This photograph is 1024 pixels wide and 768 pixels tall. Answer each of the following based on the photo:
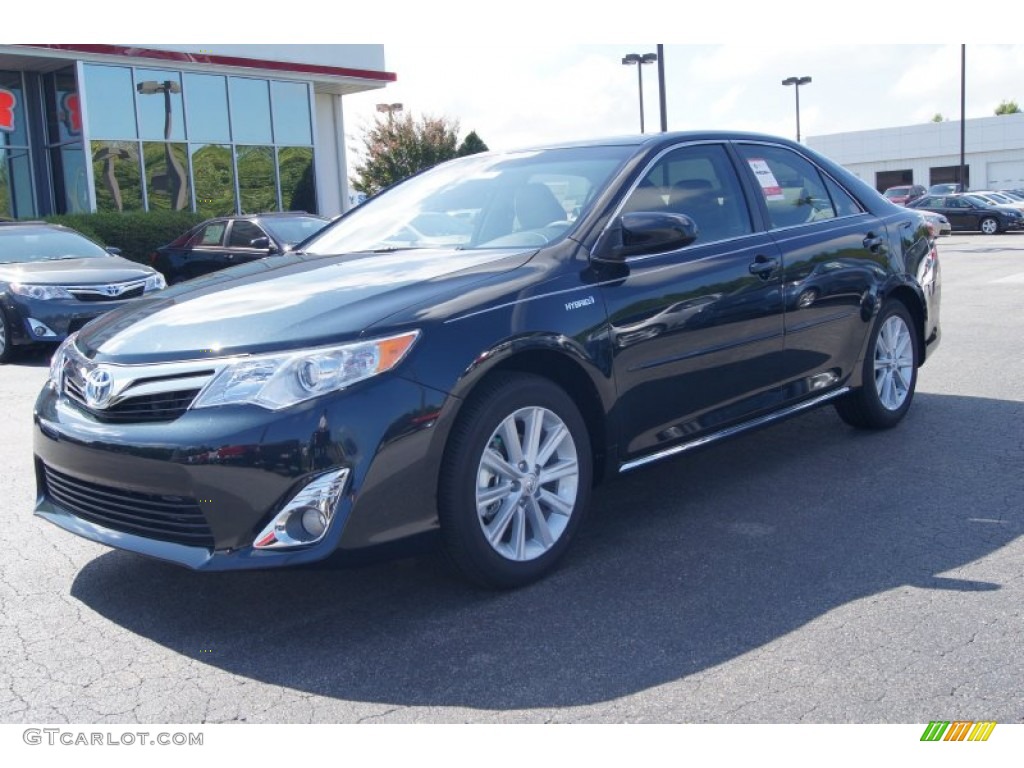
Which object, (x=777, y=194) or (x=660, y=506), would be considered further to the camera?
(x=777, y=194)

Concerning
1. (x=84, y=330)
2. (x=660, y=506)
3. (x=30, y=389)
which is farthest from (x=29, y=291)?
(x=660, y=506)

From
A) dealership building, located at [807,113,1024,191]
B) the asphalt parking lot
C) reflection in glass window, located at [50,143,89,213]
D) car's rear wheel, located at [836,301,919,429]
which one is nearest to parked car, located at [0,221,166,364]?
the asphalt parking lot

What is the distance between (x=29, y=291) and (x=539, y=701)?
9.09 metres

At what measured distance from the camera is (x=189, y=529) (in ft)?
11.6

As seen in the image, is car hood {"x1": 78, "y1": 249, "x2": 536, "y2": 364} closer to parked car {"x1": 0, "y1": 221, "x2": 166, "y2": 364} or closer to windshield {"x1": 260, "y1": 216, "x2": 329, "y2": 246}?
parked car {"x1": 0, "y1": 221, "x2": 166, "y2": 364}

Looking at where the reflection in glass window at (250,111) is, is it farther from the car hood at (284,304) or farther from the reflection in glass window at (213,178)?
the car hood at (284,304)

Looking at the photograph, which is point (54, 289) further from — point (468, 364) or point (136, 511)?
point (468, 364)

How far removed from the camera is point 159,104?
75.3 ft

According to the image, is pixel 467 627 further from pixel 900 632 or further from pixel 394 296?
pixel 900 632

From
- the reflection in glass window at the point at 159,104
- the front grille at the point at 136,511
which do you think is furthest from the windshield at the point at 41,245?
the reflection in glass window at the point at 159,104

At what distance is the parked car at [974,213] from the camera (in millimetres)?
33625

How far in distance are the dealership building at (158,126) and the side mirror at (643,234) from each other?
1963 centimetres

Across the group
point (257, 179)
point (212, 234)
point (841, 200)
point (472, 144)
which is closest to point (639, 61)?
point (472, 144)
